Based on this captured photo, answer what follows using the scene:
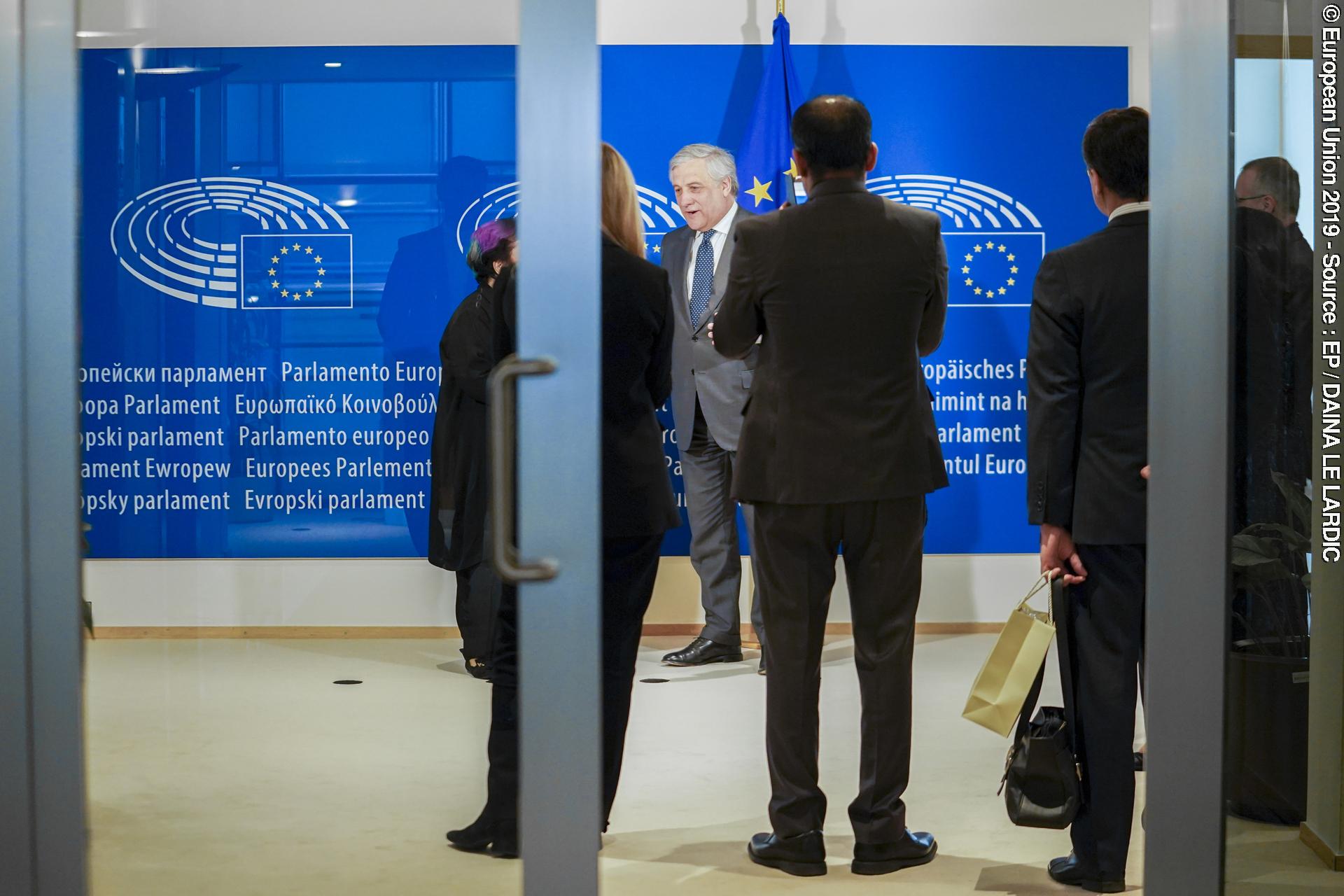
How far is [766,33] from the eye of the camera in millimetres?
5270

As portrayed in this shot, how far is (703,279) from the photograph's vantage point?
475cm

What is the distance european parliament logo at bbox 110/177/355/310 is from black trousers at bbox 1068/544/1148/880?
4.81 ft

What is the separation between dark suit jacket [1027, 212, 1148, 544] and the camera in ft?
8.02

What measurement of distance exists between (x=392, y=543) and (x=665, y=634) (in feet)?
11.6

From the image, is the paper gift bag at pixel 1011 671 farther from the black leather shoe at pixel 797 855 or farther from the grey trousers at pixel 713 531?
the grey trousers at pixel 713 531

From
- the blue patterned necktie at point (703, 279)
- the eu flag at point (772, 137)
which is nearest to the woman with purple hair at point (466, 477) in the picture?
the blue patterned necktie at point (703, 279)

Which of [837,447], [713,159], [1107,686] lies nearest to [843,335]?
[837,447]

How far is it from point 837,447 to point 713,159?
2.35 m

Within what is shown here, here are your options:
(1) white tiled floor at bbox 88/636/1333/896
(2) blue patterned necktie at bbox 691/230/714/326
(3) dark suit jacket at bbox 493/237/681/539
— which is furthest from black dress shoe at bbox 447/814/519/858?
(2) blue patterned necktie at bbox 691/230/714/326

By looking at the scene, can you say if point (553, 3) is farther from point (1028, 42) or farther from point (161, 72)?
point (1028, 42)

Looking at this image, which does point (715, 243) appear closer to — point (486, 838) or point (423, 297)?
point (423, 297)

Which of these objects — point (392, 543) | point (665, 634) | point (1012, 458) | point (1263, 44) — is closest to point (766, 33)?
point (1012, 458)

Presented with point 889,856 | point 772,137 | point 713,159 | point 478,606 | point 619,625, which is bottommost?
point 889,856

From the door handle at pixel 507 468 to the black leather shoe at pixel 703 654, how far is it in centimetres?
293
